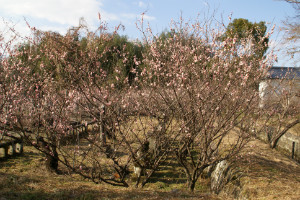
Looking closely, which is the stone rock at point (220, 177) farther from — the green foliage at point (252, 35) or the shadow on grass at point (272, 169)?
the green foliage at point (252, 35)

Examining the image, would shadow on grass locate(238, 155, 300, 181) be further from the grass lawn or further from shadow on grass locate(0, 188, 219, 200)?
shadow on grass locate(0, 188, 219, 200)

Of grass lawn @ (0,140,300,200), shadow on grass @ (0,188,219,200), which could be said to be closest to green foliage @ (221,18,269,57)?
grass lawn @ (0,140,300,200)

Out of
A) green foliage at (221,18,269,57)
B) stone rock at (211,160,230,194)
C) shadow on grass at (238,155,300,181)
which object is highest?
green foliage at (221,18,269,57)

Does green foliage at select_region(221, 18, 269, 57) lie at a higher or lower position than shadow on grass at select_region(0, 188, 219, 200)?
higher

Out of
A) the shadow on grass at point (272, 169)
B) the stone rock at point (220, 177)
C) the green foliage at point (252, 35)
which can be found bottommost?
the stone rock at point (220, 177)

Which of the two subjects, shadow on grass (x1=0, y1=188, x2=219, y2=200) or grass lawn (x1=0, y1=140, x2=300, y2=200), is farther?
grass lawn (x1=0, y1=140, x2=300, y2=200)

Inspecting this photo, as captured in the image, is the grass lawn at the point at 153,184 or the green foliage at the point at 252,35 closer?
the grass lawn at the point at 153,184

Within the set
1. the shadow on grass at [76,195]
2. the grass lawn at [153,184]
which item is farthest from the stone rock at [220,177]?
the shadow on grass at [76,195]

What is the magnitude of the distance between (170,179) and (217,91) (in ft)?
11.0

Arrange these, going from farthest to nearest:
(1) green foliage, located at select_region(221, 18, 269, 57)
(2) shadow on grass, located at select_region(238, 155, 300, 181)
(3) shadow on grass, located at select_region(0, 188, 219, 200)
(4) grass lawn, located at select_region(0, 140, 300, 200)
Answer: (2) shadow on grass, located at select_region(238, 155, 300, 181) < (1) green foliage, located at select_region(221, 18, 269, 57) < (4) grass lawn, located at select_region(0, 140, 300, 200) < (3) shadow on grass, located at select_region(0, 188, 219, 200)

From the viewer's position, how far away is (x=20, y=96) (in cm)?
935

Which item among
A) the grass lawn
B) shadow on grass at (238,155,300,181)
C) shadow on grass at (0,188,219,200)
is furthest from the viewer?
shadow on grass at (238,155,300,181)

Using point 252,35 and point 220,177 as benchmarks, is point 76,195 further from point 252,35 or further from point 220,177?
point 252,35

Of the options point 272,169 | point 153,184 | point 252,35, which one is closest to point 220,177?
point 272,169
